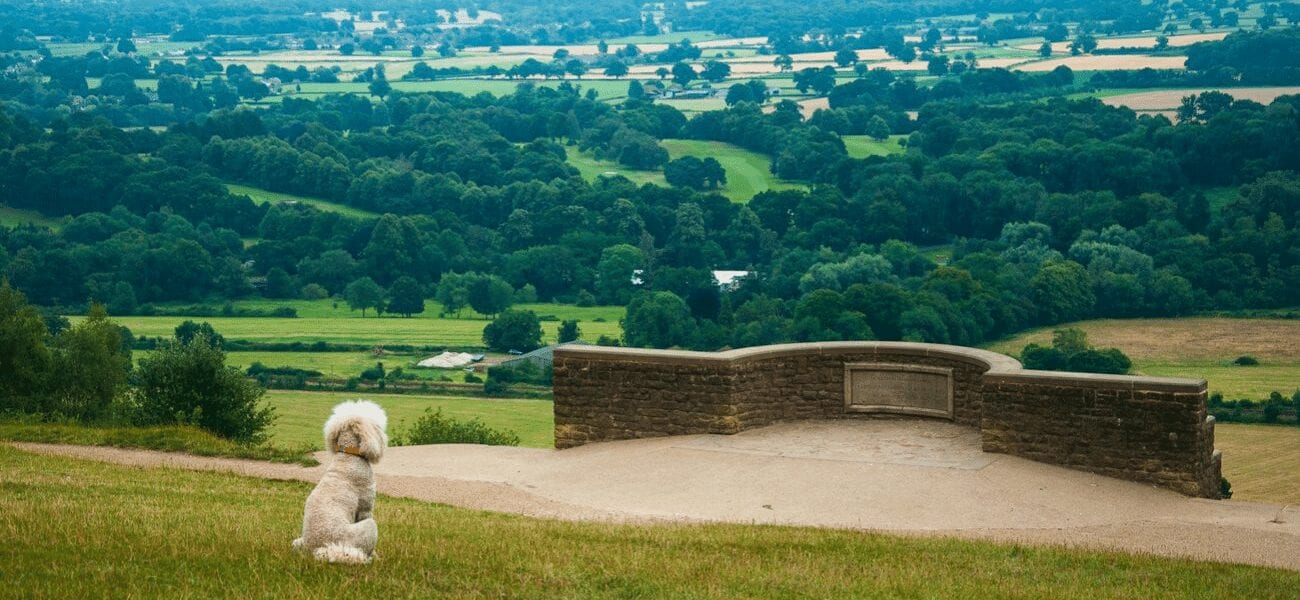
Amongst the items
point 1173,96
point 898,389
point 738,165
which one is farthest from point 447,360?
point 1173,96

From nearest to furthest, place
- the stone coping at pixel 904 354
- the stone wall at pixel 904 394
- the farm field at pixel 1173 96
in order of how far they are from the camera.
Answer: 1. the stone wall at pixel 904 394
2. the stone coping at pixel 904 354
3. the farm field at pixel 1173 96

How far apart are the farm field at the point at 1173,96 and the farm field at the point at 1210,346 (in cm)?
7034

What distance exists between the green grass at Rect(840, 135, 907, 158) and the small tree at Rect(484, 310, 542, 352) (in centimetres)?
6907

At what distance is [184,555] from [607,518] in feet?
17.3

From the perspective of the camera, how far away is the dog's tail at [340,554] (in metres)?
12.3

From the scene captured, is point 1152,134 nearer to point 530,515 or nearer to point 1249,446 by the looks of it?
point 1249,446

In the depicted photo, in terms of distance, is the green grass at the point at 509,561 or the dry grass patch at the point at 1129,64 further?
the dry grass patch at the point at 1129,64

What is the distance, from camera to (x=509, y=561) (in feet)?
43.4

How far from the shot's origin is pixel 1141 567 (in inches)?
563

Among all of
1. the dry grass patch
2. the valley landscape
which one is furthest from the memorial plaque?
the dry grass patch

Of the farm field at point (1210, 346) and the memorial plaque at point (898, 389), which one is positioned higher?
the memorial plaque at point (898, 389)

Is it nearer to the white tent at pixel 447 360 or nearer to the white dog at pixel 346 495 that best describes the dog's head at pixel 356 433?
the white dog at pixel 346 495

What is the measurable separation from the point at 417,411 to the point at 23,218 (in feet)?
260

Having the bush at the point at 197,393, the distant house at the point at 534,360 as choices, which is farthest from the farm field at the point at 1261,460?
the distant house at the point at 534,360
